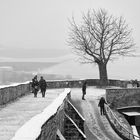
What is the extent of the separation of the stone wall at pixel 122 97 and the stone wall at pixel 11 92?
905 cm

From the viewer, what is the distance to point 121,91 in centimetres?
3244

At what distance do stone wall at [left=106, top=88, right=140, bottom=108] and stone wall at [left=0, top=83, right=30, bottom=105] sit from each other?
905cm

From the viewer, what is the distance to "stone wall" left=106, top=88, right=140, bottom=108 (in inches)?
1248

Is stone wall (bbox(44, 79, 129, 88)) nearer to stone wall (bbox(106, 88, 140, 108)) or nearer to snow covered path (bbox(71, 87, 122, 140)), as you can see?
snow covered path (bbox(71, 87, 122, 140))

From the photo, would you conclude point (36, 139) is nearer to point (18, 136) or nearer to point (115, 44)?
point (18, 136)

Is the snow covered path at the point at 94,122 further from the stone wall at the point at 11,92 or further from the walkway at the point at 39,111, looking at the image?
the stone wall at the point at 11,92

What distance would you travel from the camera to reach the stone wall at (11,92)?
1800cm

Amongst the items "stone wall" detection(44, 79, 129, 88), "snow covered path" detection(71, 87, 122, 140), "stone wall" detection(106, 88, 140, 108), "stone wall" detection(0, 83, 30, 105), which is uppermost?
"stone wall" detection(44, 79, 129, 88)

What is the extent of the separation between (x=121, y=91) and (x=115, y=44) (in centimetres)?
1647

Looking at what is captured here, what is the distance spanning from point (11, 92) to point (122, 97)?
1486 centimetres

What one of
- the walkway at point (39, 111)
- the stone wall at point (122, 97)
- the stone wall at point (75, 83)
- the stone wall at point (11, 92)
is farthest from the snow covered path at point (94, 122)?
the stone wall at point (75, 83)

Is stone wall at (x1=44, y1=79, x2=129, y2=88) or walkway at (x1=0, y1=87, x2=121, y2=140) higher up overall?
stone wall at (x1=44, y1=79, x2=129, y2=88)

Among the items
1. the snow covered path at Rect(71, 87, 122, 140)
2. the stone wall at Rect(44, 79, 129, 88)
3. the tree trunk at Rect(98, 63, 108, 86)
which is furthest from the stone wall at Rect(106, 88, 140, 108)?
the tree trunk at Rect(98, 63, 108, 86)

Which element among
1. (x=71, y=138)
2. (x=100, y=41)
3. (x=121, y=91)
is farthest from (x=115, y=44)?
(x=71, y=138)
